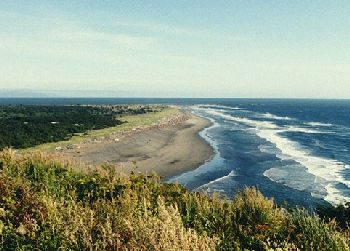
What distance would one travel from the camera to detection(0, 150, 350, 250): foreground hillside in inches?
265

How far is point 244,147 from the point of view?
53719 mm

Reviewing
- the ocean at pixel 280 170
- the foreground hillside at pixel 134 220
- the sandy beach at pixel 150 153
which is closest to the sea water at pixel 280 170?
the ocean at pixel 280 170

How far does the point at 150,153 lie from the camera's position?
4534 cm

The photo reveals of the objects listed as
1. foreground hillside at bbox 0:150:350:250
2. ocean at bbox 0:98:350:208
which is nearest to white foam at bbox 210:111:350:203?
ocean at bbox 0:98:350:208

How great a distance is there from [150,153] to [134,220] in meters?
37.7

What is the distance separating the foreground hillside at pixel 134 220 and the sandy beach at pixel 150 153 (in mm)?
20177

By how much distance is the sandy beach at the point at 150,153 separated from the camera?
37.5m

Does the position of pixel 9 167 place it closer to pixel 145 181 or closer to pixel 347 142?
pixel 145 181

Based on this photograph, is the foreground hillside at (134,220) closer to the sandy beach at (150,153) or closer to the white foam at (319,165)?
the white foam at (319,165)

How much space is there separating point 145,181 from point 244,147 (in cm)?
4309

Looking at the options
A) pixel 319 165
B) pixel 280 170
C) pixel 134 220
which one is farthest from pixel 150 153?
pixel 134 220

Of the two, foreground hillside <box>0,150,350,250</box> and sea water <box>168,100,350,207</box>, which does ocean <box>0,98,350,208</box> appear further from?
foreground hillside <box>0,150,350,250</box>

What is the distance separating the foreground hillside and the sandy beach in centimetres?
2018

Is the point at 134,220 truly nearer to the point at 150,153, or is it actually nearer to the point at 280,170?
the point at 280,170
